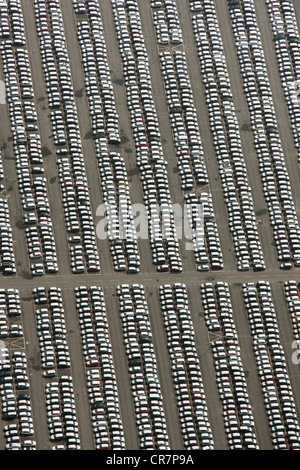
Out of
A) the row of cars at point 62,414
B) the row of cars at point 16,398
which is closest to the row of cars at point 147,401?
the row of cars at point 62,414

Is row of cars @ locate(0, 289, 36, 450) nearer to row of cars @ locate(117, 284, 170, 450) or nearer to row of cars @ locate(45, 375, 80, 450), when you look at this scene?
row of cars @ locate(45, 375, 80, 450)

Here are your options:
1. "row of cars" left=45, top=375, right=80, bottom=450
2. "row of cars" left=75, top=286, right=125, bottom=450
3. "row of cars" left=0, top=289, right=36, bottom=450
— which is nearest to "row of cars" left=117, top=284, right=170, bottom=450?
"row of cars" left=75, top=286, right=125, bottom=450

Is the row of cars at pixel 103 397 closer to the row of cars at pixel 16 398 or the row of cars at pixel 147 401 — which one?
the row of cars at pixel 147 401

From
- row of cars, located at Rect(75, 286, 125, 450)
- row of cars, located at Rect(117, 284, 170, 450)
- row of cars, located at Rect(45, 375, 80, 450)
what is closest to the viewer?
row of cars, located at Rect(45, 375, 80, 450)

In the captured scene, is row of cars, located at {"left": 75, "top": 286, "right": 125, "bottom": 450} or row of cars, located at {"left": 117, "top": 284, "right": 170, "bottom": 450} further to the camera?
row of cars, located at {"left": 117, "top": 284, "right": 170, "bottom": 450}

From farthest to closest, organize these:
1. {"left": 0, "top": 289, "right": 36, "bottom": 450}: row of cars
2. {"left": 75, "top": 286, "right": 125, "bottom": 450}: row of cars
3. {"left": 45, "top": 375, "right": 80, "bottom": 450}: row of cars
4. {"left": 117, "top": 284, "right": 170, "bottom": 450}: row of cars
Result: {"left": 117, "top": 284, "right": 170, "bottom": 450}: row of cars
{"left": 75, "top": 286, "right": 125, "bottom": 450}: row of cars
{"left": 45, "top": 375, "right": 80, "bottom": 450}: row of cars
{"left": 0, "top": 289, "right": 36, "bottom": 450}: row of cars

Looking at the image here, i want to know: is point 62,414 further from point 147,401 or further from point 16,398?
point 147,401

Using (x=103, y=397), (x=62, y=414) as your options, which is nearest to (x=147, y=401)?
(x=103, y=397)

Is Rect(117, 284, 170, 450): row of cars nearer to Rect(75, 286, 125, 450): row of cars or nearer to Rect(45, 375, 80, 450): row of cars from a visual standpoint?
Rect(75, 286, 125, 450): row of cars

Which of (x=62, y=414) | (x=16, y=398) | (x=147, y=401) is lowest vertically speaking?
(x=62, y=414)

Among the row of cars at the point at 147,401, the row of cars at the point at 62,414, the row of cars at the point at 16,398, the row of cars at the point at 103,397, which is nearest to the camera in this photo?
the row of cars at the point at 16,398
